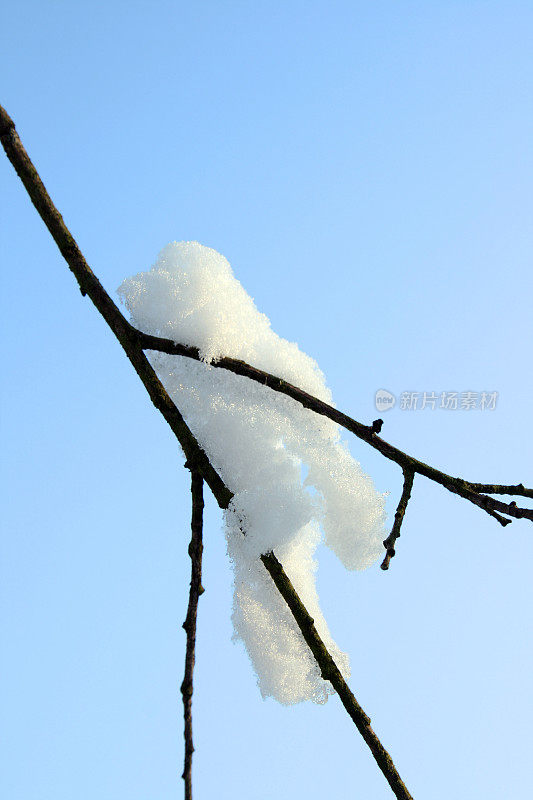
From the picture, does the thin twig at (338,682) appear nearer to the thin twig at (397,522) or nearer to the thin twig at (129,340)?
the thin twig at (129,340)

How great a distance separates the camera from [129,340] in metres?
1.12

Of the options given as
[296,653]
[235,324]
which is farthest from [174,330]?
[296,653]

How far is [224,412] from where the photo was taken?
3.91ft

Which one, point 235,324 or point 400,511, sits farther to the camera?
point 235,324

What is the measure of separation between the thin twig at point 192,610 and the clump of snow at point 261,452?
6 cm

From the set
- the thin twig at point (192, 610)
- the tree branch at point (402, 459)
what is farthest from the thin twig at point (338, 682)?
the tree branch at point (402, 459)

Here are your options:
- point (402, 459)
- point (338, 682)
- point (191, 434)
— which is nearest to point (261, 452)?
point (191, 434)

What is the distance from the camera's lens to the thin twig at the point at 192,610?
0.94 metres

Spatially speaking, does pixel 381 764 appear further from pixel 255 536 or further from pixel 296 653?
pixel 255 536

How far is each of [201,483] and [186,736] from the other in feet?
1.29

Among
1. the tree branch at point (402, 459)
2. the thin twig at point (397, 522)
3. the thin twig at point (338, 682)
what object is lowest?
the thin twig at point (338, 682)

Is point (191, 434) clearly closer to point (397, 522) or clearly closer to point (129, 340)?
point (129, 340)

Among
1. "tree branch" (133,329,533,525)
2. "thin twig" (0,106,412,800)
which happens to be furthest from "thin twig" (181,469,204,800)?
"tree branch" (133,329,533,525)

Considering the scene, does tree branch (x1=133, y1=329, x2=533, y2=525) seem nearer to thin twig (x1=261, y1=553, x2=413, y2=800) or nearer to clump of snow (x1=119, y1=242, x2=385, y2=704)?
clump of snow (x1=119, y1=242, x2=385, y2=704)
